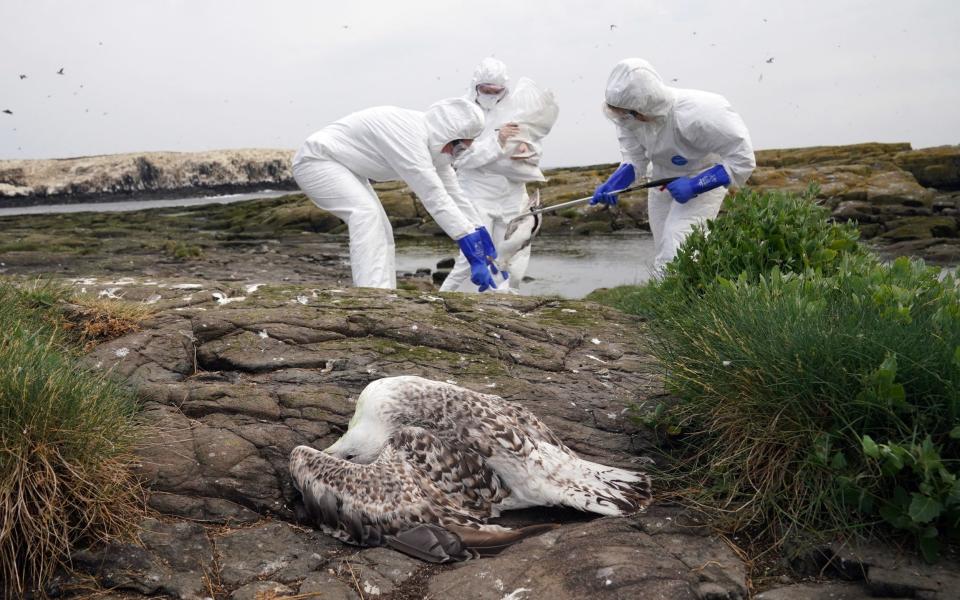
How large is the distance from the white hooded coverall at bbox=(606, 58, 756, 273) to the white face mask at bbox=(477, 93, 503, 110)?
4052 millimetres

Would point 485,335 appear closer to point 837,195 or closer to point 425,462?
point 425,462

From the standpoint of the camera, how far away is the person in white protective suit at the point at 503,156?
1258 cm

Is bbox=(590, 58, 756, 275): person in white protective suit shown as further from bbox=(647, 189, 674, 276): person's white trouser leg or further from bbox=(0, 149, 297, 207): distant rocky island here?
bbox=(0, 149, 297, 207): distant rocky island

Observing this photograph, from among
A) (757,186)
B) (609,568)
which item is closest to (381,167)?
(609,568)

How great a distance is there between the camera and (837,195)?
893 inches

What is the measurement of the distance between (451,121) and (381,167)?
3.31 ft

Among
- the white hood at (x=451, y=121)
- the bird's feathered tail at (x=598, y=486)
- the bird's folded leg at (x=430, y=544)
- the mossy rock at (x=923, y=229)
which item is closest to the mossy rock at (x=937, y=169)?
the mossy rock at (x=923, y=229)

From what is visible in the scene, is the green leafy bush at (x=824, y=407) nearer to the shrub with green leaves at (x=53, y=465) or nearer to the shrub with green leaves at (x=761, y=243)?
the shrub with green leaves at (x=761, y=243)

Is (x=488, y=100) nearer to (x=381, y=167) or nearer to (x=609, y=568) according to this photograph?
(x=381, y=167)

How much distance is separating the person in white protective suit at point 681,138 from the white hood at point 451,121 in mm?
1572

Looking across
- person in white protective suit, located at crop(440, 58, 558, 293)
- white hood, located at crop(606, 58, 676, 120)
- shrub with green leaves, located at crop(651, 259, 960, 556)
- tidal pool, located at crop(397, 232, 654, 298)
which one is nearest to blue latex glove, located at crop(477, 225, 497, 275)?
white hood, located at crop(606, 58, 676, 120)

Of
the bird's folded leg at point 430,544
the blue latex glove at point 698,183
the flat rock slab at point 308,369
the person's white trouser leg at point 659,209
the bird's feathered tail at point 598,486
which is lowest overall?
the bird's folded leg at point 430,544

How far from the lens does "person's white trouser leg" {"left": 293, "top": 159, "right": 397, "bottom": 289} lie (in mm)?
9047

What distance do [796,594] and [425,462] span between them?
173 centimetres
